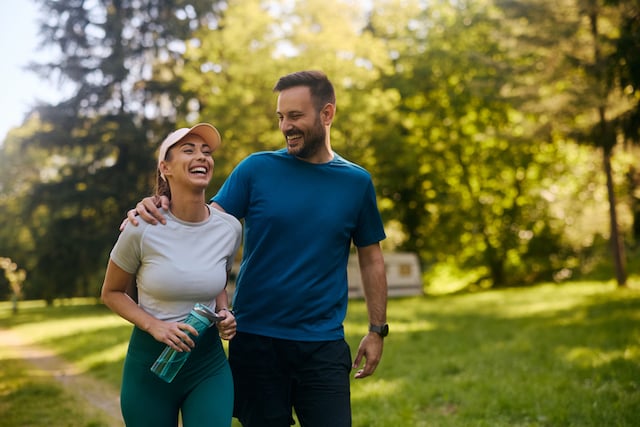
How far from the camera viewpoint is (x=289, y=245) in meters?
3.52

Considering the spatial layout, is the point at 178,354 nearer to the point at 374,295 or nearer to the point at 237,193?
the point at 237,193

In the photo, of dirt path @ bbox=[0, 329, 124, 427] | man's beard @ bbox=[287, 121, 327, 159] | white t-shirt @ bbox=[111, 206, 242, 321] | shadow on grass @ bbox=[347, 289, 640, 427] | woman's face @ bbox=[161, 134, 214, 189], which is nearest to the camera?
white t-shirt @ bbox=[111, 206, 242, 321]

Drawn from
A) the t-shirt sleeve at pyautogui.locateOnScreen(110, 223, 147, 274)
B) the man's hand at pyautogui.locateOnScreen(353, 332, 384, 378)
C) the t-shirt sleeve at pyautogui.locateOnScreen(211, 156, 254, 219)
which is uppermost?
the t-shirt sleeve at pyautogui.locateOnScreen(211, 156, 254, 219)

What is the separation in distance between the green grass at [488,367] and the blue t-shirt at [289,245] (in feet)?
10.8

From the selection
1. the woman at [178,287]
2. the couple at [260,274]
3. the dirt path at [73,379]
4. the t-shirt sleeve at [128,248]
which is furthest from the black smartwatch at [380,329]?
the dirt path at [73,379]

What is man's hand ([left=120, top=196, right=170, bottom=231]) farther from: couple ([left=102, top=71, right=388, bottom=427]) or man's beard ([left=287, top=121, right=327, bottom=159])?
man's beard ([left=287, top=121, right=327, bottom=159])

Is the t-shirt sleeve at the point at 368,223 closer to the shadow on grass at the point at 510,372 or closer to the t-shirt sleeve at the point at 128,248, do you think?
the t-shirt sleeve at the point at 128,248

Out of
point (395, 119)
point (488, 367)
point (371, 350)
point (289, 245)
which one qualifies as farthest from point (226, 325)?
point (395, 119)

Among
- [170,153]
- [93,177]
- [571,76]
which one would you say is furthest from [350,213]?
[93,177]

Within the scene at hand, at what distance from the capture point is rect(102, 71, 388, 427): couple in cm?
306

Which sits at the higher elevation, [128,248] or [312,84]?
[312,84]

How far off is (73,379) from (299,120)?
8282mm

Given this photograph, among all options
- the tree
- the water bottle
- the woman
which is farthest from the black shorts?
the tree

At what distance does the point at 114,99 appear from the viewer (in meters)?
28.0
